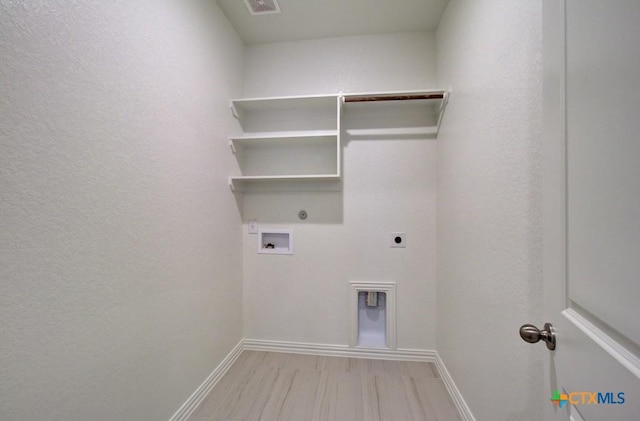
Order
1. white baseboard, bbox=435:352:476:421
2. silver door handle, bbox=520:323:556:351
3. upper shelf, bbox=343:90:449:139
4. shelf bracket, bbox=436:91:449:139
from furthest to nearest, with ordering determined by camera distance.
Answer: upper shelf, bbox=343:90:449:139, shelf bracket, bbox=436:91:449:139, white baseboard, bbox=435:352:476:421, silver door handle, bbox=520:323:556:351

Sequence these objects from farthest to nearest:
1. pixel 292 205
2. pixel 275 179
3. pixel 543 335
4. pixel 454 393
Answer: pixel 292 205 < pixel 275 179 < pixel 454 393 < pixel 543 335

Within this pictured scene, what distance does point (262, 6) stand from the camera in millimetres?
1663

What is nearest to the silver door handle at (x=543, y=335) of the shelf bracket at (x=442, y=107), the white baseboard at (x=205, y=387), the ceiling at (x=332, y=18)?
the shelf bracket at (x=442, y=107)

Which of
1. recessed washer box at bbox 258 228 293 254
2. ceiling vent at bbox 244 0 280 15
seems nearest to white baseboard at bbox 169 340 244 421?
recessed washer box at bbox 258 228 293 254

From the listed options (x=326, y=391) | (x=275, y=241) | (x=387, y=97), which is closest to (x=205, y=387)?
(x=326, y=391)

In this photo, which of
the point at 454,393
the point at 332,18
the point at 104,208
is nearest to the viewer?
the point at 104,208

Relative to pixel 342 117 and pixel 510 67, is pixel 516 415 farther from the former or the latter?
pixel 342 117

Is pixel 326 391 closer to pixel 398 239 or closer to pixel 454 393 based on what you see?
pixel 454 393

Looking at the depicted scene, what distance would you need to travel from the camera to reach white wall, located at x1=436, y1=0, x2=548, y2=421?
85 centimetres

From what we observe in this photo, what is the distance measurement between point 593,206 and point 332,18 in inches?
80.5

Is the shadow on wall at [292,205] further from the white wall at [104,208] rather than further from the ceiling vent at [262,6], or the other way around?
the ceiling vent at [262,6]

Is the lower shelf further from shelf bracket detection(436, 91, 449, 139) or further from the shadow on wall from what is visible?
shelf bracket detection(436, 91, 449, 139)

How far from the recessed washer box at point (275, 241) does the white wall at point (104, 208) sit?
1.88 ft

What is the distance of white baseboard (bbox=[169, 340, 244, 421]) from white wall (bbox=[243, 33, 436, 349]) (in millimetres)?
232
